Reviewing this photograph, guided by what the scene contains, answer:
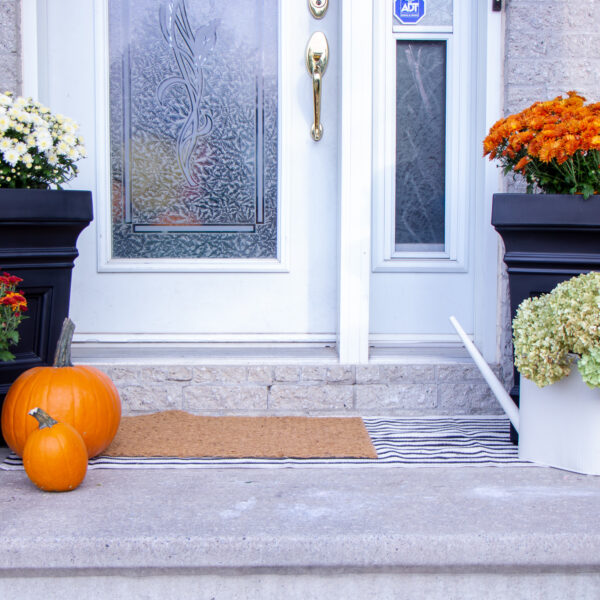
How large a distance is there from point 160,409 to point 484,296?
45.7 inches

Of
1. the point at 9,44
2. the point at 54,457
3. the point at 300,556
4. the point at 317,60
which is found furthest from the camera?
the point at 317,60

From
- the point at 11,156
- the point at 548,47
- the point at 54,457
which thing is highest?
the point at 548,47

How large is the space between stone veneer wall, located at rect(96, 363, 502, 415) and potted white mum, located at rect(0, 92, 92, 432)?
0.37 metres

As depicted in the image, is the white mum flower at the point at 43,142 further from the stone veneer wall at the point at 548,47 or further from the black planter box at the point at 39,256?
the stone veneer wall at the point at 548,47

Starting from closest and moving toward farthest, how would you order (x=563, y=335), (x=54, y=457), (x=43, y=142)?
1. (x=54, y=457)
2. (x=563, y=335)
3. (x=43, y=142)

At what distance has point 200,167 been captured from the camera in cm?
267

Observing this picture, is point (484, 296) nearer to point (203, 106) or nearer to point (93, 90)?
point (203, 106)

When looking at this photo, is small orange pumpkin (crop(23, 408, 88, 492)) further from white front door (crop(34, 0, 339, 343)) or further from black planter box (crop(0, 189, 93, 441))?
white front door (crop(34, 0, 339, 343))

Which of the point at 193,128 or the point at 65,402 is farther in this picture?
the point at 193,128

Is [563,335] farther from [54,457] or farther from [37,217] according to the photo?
[37,217]

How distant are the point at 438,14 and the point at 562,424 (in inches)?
60.4

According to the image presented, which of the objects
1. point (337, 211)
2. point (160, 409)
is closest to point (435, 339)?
point (337, 211)

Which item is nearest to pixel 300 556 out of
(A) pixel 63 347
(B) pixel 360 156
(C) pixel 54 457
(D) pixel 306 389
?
(C) pixel 54 457

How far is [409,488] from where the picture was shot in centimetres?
170
